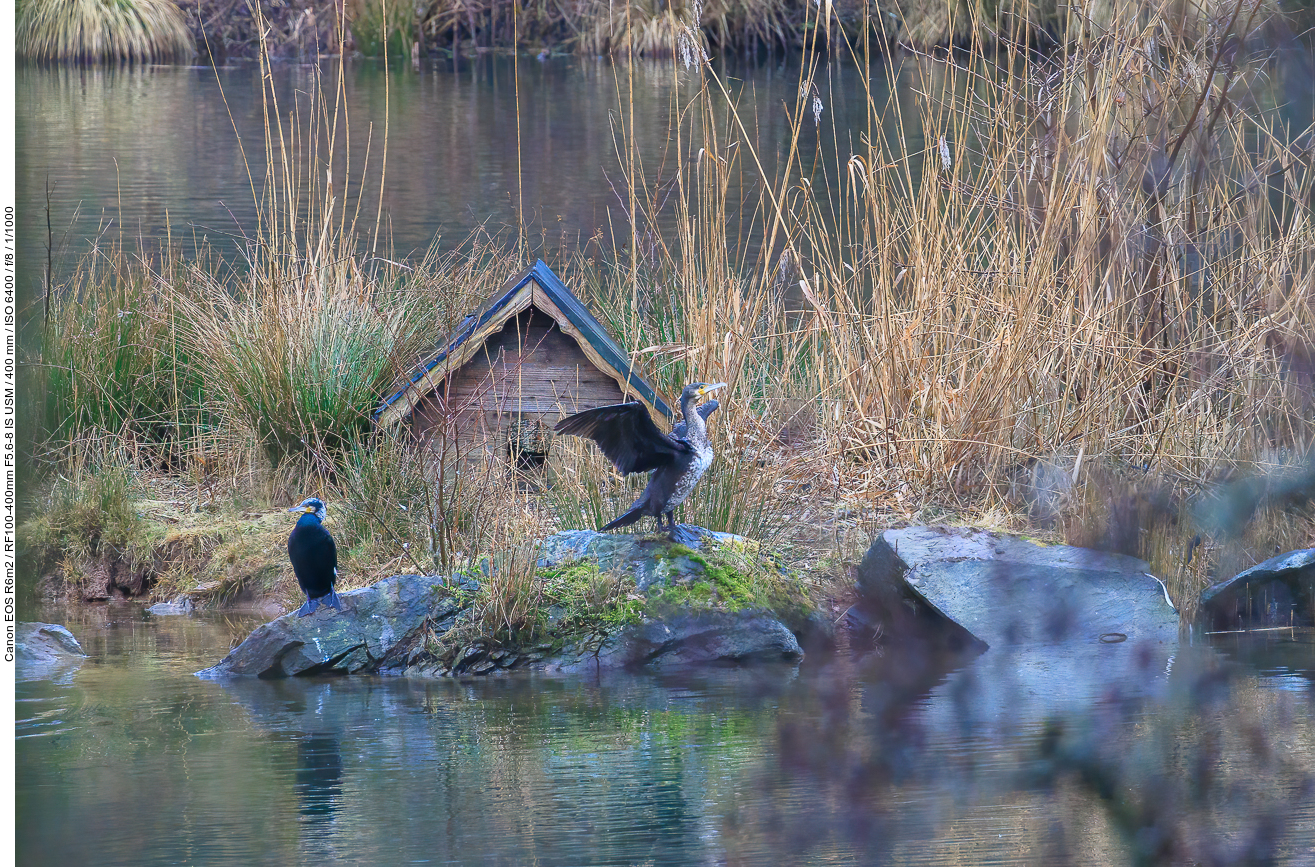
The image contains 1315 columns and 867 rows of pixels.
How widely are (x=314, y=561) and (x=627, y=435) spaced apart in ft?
3.42

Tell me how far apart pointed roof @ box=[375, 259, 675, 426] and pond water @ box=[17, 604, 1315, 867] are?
1498mm

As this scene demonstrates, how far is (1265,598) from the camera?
450 centimetres

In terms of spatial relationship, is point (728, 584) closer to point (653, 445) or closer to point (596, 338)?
point (653, 445)

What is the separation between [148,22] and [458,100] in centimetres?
490

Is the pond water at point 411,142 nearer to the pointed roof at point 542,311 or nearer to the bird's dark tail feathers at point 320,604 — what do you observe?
the pointed roof at point 542,311

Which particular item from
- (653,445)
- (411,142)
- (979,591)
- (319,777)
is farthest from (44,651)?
(411,142)

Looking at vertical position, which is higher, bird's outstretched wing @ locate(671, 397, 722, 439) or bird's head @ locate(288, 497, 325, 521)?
bird's outstretched wing @ locate(671, 397, 722, 439)

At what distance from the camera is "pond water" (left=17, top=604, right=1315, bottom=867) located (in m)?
2.08

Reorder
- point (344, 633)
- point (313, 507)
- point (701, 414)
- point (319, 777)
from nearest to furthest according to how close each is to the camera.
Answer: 1. point (319, 777)
2. point (701, 414)
3. point (344, 633)
4. point (313, 507)

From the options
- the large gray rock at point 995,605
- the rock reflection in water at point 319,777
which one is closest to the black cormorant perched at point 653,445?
the large gray rock at point 995,605

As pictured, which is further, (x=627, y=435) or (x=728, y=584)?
(x=728, y=584)

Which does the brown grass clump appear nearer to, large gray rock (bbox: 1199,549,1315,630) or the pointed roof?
the pointed roof

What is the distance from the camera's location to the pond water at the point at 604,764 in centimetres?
208

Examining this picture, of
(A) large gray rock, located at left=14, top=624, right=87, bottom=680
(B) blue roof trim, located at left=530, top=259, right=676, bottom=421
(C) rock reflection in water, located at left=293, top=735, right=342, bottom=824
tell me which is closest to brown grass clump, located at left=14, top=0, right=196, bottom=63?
(B) blue roof trim, located at left=530, top=259, right=676, bottom=421
